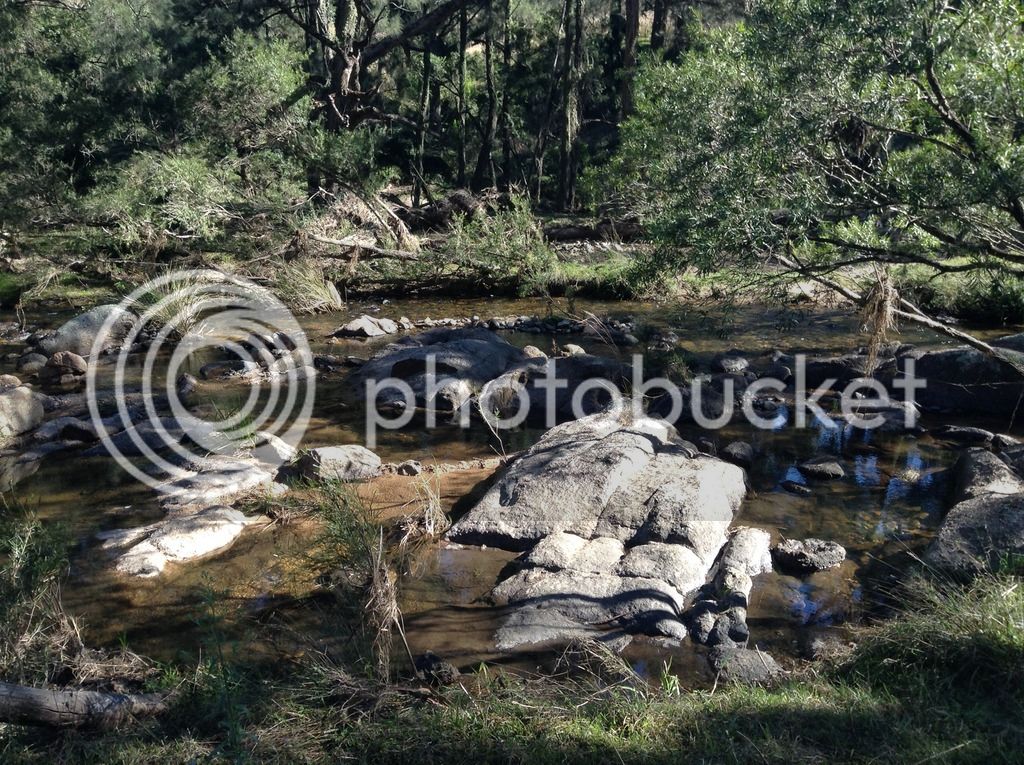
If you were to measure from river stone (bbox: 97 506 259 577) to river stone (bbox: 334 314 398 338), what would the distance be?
700 cm

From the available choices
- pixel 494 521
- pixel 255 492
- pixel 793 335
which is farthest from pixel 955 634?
pixel 793 335

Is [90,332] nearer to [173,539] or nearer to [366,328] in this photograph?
[366,328]

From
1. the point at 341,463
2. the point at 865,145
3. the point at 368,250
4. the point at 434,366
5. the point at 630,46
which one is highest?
the point at 630,46

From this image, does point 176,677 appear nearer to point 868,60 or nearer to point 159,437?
point 159,437

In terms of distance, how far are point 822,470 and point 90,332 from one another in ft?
34.9

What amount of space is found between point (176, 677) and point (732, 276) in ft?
16.5

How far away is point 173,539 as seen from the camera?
6109mm

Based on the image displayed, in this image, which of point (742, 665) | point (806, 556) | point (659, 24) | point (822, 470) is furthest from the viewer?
point (659, 24)

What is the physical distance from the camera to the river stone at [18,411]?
349 inches

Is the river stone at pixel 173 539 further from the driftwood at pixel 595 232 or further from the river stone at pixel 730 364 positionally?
the driftwood at pixel 595 232

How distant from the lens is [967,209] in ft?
19.7

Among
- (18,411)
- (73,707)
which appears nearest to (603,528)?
(73,707)

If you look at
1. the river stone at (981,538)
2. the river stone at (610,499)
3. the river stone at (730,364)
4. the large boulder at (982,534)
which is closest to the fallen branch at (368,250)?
the river stone at (730,364)

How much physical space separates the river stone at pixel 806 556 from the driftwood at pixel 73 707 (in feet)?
13.1
